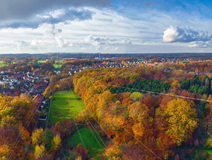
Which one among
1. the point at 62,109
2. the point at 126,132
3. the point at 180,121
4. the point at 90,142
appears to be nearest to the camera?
the point at 180,121

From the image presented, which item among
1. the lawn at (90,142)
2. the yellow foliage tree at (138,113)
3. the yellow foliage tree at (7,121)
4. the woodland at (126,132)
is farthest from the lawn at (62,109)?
the yellow foliage tree at (138,113)

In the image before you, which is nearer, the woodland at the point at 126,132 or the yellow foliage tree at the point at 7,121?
the woodland at the point at 126,132

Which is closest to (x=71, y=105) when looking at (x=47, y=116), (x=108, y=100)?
(x=47, y=116)

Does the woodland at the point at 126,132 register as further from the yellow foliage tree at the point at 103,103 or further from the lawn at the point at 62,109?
the lawn at the point at 62,109

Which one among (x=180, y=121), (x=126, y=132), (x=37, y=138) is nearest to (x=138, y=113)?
(x=126, y=132)

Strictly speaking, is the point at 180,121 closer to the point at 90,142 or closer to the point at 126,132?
the point at 126,132

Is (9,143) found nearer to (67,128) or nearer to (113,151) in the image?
(67,128)
